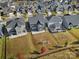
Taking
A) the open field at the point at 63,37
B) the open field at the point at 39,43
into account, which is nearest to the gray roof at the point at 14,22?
the open field at the point at 39,43

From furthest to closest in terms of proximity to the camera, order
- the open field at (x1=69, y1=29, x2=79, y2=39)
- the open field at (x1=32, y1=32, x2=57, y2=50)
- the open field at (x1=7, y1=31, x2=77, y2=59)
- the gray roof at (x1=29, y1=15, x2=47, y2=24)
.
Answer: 1. the gray roof at (x1=29, y1=15, x2=47, y2=24)
2. the open field at (x1=69, y1=29, x2=79, y2=39)
3. the open field at (x1=32, y1=32, x2=57, y2=50)
4. the open field at (x1=7, y1=31, x2=77, y2=59)

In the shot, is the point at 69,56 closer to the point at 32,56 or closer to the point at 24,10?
the point at 32,56

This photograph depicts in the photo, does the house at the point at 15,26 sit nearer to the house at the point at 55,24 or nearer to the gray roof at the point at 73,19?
the house at the point at 55,24

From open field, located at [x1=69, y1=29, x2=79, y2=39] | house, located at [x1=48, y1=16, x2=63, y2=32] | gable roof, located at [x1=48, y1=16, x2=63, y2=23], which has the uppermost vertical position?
gable roof, located at [x1=48, y1=16, x2=63, y2=23]

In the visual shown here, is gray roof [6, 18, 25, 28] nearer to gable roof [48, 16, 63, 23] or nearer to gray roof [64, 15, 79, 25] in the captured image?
gable roof [48, 16, 63, 23]

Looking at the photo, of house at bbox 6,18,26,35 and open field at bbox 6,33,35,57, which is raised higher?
house at bbox 6,18,26,35

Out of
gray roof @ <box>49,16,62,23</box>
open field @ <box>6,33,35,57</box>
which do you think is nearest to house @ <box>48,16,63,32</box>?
gray roof @ <box>49,16,62,23</box>
